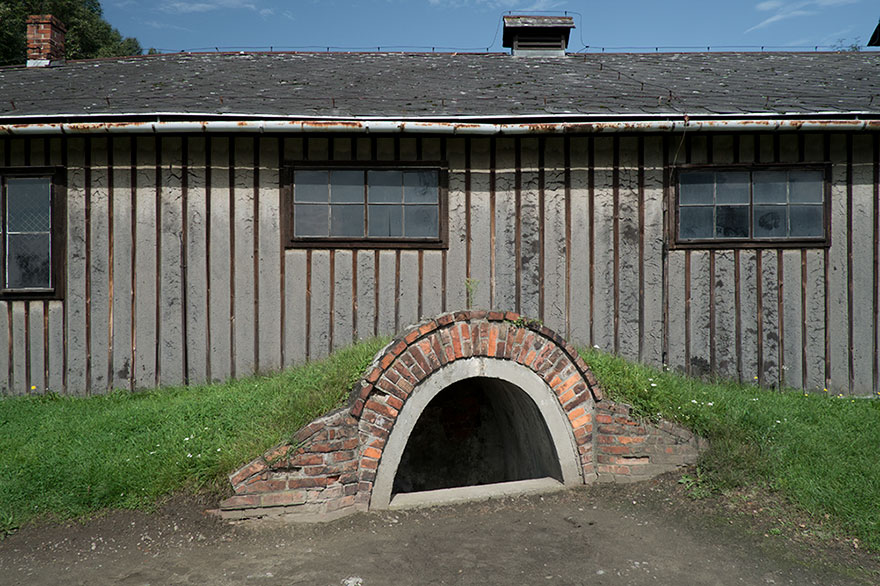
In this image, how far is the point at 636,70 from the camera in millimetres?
9156

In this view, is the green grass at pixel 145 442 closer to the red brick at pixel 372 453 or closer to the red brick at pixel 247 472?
the red brick at pixel 247 472

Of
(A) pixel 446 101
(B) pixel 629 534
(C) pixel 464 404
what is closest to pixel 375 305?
(C) pixel 464 404

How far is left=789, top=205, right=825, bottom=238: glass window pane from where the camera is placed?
7195 millimetres

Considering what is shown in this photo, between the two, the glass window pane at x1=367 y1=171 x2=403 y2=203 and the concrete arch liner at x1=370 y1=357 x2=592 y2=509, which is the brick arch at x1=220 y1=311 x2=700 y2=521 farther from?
the glass window pane at x1=367 y1=171 x2=403 y2=203

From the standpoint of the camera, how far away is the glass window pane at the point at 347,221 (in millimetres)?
7133

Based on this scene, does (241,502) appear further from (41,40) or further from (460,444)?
(41,40)

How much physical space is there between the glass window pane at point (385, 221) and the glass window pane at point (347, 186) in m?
0.23

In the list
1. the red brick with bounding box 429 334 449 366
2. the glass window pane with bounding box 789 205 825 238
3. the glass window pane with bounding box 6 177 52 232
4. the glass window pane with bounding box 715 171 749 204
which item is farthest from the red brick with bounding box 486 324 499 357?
the glass window pane with bounding box 6 177 52 232

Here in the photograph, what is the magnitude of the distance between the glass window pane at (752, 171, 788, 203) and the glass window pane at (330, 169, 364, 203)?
4.58 metres

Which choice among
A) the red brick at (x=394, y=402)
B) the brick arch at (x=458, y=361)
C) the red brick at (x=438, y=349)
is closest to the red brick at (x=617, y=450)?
the brick arch at (x=458, y=361)

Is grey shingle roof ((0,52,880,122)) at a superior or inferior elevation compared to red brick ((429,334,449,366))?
superior

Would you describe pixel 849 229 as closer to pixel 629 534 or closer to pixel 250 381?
pixel 629 534

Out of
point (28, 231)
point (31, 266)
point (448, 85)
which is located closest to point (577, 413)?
point (448, 85)

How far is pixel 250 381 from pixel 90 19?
26886 millimetres
